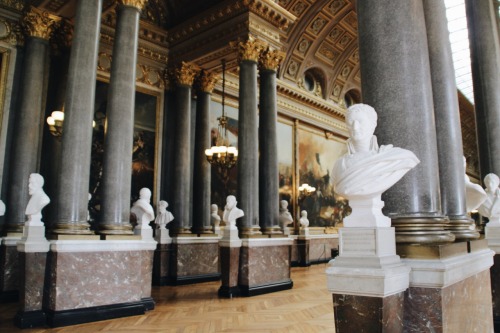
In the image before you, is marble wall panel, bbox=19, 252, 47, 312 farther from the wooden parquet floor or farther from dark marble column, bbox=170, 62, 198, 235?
dark marble column, bbox=170, 62, 198, 235

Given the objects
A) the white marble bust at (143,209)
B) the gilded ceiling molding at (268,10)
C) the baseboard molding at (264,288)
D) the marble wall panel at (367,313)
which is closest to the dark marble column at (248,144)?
the gilded ceiling molding at (268,10)

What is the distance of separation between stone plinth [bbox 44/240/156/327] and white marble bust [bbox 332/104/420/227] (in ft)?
14.3

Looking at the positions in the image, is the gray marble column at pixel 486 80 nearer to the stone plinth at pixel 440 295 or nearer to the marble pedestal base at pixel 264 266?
the stone plinth at pixel 440 295

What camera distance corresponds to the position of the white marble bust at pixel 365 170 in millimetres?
2723

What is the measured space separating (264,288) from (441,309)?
19.6 ft

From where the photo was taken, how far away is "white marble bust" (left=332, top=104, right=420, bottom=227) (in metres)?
2.72

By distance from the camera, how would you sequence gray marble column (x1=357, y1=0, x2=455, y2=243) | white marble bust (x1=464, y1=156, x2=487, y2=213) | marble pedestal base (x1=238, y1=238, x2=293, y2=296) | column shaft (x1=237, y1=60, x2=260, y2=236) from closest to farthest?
gray marble column (x1=357, y1=0, x2=455, y2=243) < white marble bust (x1=464, y1=156, x2=487, y2=213) < marble pedestal base (x1=238, y1=238, x2=293, y2=296) < column shaft (x1=237, y1=60, x2=260, y2=236)

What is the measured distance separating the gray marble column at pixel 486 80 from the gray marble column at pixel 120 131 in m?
6.07

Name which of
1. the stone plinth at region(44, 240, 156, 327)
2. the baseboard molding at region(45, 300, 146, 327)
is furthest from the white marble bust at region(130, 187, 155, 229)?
the baseboard molding at region(45, 300, 146, 327)

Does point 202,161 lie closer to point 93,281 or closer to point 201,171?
point 201,171

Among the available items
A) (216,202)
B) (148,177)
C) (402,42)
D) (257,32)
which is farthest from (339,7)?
(402,42)

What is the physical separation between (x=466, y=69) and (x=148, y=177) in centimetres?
1921

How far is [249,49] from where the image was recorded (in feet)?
32.1

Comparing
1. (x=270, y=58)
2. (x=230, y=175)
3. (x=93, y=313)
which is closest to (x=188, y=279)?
(x=230, y=175)
